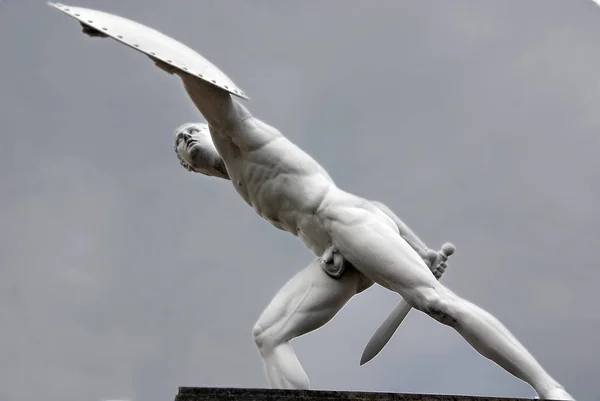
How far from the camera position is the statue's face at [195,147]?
7277mm

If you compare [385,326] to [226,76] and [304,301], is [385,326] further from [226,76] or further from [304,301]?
[226,76]

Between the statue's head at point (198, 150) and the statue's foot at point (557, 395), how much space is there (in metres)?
3.09

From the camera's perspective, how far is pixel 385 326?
7.10 metres

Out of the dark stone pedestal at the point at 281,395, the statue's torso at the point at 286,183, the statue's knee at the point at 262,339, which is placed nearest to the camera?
the dark stone pedestal at the point at 281,395

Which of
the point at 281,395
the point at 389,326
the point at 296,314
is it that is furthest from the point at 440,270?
the point at 281,395

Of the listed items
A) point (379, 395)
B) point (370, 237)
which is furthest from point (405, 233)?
point (379, 395)

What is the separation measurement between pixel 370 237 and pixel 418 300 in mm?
578

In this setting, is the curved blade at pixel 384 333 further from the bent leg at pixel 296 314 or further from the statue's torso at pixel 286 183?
the statue's torso at pixel 286 183

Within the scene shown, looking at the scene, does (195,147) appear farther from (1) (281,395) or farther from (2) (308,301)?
(1) (281,395)

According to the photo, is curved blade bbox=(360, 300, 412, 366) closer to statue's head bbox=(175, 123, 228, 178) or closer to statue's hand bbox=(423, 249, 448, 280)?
statue's hand bbox=(423, 249, 448, 280)

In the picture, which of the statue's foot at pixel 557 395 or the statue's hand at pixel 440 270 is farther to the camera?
the statue's hand at pixel 440 270

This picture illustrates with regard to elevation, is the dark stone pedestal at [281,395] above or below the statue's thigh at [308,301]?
below

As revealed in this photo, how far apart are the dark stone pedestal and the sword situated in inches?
57.2

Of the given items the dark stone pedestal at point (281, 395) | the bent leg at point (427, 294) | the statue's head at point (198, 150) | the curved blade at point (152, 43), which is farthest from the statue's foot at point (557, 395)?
the statue's head at point (198, 150)
